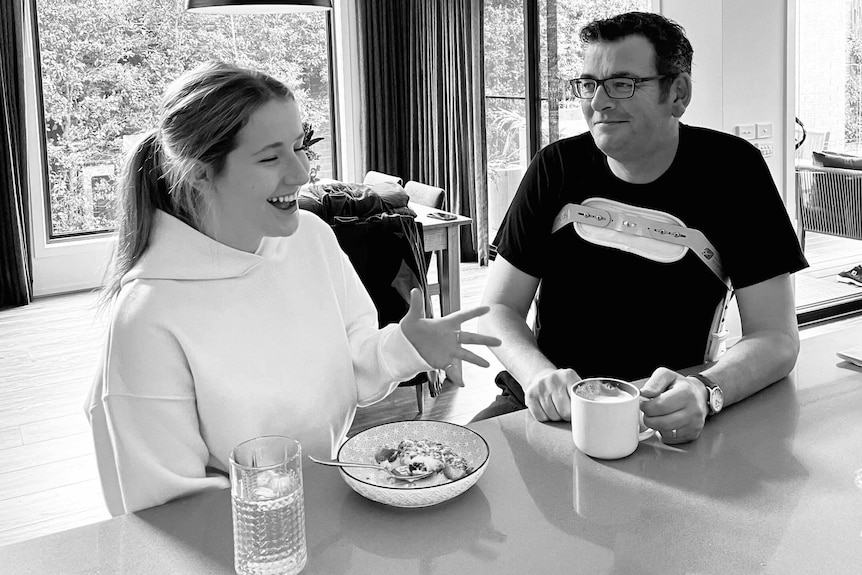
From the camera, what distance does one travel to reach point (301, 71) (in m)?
6.97

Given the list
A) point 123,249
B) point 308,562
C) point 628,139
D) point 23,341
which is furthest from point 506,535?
point 23,341

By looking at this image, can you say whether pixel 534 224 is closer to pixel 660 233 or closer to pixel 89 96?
pixel 660 233

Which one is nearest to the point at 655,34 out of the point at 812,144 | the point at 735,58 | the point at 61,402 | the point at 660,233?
the point at 660,233

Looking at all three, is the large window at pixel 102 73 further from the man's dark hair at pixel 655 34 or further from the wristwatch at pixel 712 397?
the wristwatch at pixel 712 397

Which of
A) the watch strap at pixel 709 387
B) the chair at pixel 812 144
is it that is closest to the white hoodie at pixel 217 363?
the watch strap at pixel 709 387

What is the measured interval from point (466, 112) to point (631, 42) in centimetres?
447

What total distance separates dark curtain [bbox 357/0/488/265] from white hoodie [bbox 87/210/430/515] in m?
4.82

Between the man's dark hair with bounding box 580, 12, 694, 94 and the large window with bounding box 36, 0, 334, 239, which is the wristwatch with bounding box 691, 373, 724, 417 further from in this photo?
the large window with bounding box 36, 0, 334, 239

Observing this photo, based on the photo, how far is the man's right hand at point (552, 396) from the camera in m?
1.39

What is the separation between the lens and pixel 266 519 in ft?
3.12

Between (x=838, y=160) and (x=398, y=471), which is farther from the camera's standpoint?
(x=838, y=160)

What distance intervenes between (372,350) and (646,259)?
2.14ft

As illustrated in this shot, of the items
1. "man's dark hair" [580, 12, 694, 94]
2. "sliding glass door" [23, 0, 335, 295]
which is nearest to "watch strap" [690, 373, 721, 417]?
"man's dark hair" [580, 12, 694, 94]

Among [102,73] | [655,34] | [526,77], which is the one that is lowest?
[655,34]
